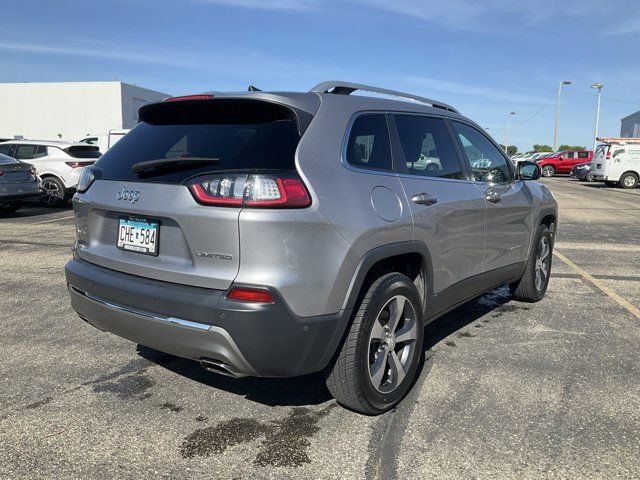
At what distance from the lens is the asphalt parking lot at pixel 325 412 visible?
8.55ft

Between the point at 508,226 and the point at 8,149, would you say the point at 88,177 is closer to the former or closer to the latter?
the point at 508,226

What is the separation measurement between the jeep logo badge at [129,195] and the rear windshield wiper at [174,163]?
12cm

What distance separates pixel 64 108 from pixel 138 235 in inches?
2143

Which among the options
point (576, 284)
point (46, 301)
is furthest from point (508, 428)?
point (46, 301)

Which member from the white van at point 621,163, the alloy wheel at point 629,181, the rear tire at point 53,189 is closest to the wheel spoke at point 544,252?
the rear tire at point 53,189

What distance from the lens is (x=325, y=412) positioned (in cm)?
313

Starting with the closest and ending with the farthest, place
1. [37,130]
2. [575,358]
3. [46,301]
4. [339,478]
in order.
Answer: [339,478], [575,358], [46,301], [37,130]

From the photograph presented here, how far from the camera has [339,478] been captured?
2506 mm

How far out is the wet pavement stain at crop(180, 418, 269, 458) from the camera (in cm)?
271

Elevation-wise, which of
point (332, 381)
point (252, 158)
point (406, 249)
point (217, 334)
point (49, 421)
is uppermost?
point (252, 158)

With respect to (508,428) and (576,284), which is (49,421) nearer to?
(508,428)

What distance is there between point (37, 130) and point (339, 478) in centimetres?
5660

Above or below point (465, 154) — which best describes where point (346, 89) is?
above

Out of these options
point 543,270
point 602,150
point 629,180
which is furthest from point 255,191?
point 602,150
